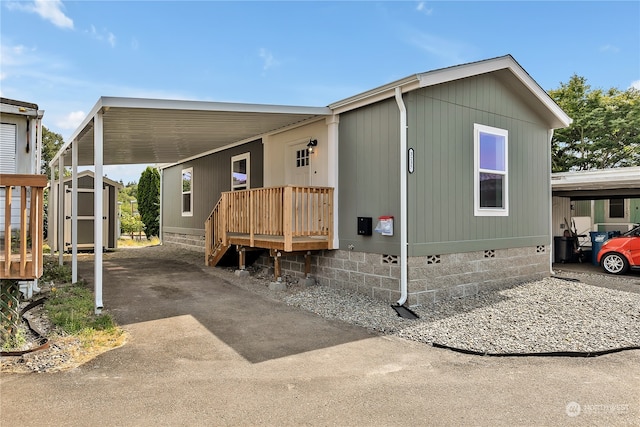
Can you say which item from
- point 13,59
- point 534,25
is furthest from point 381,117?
point 534,25

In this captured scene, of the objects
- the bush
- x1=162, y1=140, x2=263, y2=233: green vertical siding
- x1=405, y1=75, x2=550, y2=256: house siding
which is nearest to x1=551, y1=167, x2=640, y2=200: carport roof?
x1=405, y1=75, x2=550, y2=256: house siding

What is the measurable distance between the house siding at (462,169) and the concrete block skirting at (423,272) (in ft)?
0.63

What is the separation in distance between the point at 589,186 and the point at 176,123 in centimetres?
953

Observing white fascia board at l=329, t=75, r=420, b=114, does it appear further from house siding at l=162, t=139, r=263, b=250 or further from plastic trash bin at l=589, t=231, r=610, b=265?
plastic trash bin at l=589, t=231, r=610, b=265

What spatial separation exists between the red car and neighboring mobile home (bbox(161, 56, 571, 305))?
2203mm

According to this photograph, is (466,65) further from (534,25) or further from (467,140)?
(534,25)

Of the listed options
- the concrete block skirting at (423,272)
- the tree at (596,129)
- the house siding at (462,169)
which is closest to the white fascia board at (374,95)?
the house siding at (462,169)

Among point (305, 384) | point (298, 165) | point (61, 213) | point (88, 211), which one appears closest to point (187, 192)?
point (88, 211)

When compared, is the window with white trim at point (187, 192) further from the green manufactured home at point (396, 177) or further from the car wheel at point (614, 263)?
the car wheel at point (614, 263)

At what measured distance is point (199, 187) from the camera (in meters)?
12.6

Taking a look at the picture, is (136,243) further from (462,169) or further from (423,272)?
(462,169)

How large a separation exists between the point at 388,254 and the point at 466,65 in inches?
127

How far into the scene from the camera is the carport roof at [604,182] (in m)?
9.09

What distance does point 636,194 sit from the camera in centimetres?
1058
